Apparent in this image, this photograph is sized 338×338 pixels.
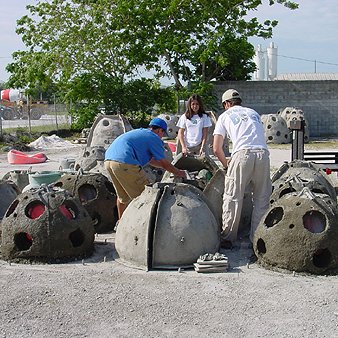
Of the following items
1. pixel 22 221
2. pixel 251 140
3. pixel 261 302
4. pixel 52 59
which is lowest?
pixel 261 302

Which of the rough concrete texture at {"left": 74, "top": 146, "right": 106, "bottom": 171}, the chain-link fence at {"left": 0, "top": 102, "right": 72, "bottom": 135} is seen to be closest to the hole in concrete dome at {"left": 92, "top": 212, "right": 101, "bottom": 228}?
the rough concrete texture at {"left": 74, "top": 146, "right": 106, "bottom": 171}

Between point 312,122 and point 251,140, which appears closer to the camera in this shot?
point 251,140

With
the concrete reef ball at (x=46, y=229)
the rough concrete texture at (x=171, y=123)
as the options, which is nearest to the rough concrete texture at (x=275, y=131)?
the rough concrete texture at (x=171, y=123)

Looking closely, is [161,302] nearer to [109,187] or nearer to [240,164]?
[240,164]

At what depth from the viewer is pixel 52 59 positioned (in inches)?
1217

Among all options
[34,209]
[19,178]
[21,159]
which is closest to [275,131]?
[21,159]

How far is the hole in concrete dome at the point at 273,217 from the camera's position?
297 inches

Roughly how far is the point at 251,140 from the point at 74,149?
1759 centimetres

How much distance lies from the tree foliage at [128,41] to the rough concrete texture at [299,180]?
20.4 m

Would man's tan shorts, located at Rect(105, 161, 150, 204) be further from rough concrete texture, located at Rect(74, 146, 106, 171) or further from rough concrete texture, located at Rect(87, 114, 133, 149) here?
rough concrete texture, located at Rect(87, 114, 133, 149)

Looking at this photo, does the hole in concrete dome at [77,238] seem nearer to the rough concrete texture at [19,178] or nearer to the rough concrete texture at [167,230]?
the rough concrete texture at [167,230]

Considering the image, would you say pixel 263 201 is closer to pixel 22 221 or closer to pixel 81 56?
pixel 22 221

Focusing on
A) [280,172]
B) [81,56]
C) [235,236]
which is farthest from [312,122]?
[235,236]

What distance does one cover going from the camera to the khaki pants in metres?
7.99
